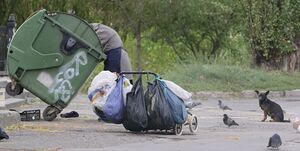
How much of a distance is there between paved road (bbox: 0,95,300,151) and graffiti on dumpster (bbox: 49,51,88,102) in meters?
0.50

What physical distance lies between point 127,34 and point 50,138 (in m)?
19.8

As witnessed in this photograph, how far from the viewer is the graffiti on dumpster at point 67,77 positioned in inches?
468

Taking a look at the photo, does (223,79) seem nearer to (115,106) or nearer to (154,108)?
(115,106)

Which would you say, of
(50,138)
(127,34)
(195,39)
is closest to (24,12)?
(127,34)

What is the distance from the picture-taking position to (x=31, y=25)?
38.6 feet

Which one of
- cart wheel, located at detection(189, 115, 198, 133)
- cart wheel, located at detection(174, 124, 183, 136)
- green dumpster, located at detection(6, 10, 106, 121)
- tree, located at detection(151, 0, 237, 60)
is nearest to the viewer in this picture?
cart wheel, located at detection(174, 124, 183, 136)

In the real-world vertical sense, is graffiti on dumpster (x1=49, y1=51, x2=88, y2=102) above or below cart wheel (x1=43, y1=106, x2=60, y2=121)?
above

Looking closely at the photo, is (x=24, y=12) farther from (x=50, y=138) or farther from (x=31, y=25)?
(x=50, y=138)

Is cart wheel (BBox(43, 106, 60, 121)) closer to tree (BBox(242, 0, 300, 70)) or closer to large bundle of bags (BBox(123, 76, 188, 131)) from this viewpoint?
large bundle of bags (BBox(123, 76, 188, 131))

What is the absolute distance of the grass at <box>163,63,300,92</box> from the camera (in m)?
22.0

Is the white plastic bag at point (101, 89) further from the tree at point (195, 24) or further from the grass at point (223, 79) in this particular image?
the tree at point (195, 24)

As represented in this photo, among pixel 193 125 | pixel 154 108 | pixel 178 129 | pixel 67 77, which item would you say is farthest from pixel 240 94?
pixel 154 108

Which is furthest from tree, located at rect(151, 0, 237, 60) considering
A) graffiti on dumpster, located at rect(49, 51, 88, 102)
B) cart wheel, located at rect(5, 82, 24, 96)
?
graffiti on dumpster, located at rect(49, 51, 88, 102)

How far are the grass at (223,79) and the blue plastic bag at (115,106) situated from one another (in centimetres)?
1025
